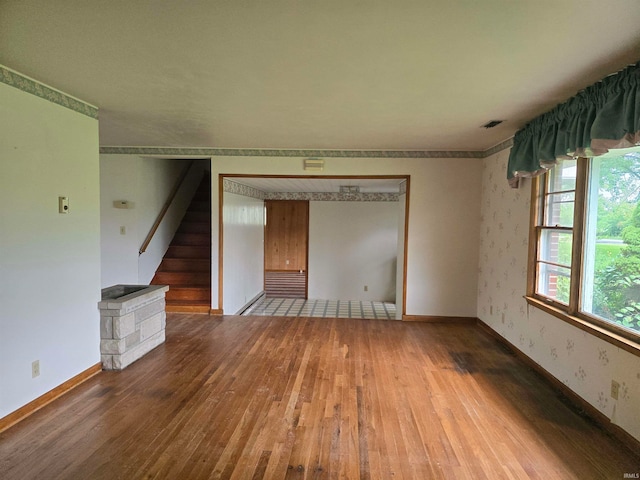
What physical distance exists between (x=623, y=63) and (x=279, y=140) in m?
3.11

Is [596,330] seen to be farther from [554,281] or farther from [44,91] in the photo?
[44,91]

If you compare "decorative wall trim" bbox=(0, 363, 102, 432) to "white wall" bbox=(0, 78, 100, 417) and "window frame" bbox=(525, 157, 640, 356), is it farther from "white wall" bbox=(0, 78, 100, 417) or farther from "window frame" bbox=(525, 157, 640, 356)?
"window frame" bbox=(525, 157, 640, 356)

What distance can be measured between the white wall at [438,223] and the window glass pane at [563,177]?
148 cm

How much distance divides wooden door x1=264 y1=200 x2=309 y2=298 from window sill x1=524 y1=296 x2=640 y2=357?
6487 millimetres

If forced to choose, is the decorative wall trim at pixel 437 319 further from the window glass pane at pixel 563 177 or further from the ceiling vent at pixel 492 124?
the ceiling vent at pixel 492 124

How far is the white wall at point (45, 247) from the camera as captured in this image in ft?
7.13

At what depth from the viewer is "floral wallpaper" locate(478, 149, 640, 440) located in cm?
210

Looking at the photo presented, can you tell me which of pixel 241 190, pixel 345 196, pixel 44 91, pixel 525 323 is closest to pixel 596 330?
pixel 525 323

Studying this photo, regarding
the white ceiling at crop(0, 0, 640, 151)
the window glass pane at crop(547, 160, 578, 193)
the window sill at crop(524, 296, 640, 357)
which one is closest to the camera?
the white ceiling at crop(0, 0, 640, 151)

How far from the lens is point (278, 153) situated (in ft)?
15.3

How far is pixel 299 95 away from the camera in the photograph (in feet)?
8.33

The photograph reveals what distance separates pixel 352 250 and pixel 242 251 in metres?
2.65

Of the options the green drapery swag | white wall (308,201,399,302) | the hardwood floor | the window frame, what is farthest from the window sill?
white wall (308,201,399,302)

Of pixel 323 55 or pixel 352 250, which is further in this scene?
pixel 352 250
